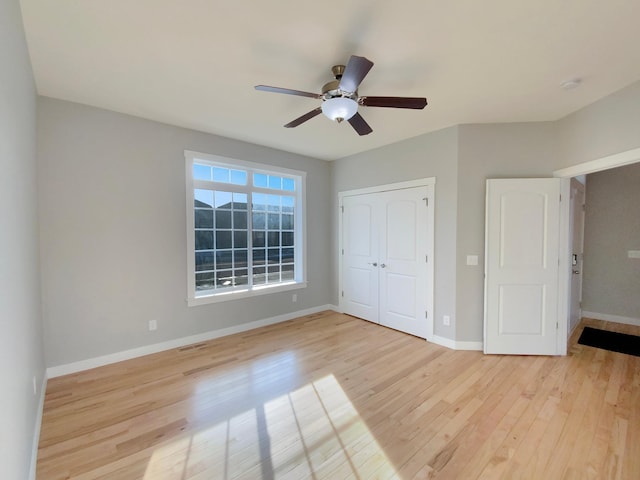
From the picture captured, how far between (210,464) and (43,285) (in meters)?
2.33

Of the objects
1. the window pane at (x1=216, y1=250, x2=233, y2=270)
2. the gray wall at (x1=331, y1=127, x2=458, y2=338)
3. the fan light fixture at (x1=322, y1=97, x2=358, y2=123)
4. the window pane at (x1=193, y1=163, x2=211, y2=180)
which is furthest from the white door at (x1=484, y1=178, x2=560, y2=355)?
the window pane at (x1=193, y1=163, x2=211, y2=180)

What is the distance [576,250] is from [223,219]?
4957 mm

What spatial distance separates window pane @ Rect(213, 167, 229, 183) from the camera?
378 centimetres

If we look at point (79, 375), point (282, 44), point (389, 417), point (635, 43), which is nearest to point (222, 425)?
point (389, 417)

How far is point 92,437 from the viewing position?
75.4 inches

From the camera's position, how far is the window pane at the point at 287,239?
14.9 ft

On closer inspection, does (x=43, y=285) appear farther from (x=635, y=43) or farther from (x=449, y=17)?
(x=635, y=43)

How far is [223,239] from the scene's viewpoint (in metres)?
3.85

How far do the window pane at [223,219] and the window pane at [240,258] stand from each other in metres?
0.40

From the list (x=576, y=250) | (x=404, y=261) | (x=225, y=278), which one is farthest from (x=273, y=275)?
(x=576, y=250)

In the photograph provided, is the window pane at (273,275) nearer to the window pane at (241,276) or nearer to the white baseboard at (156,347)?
the window pane at (241,276)

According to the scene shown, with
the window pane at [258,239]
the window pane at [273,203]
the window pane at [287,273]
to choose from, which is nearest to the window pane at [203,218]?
the window pane at [258,239]

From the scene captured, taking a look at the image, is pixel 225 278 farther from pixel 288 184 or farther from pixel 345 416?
pixel 345 416

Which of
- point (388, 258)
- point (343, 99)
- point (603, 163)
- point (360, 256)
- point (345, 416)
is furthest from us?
point (360, 256)
